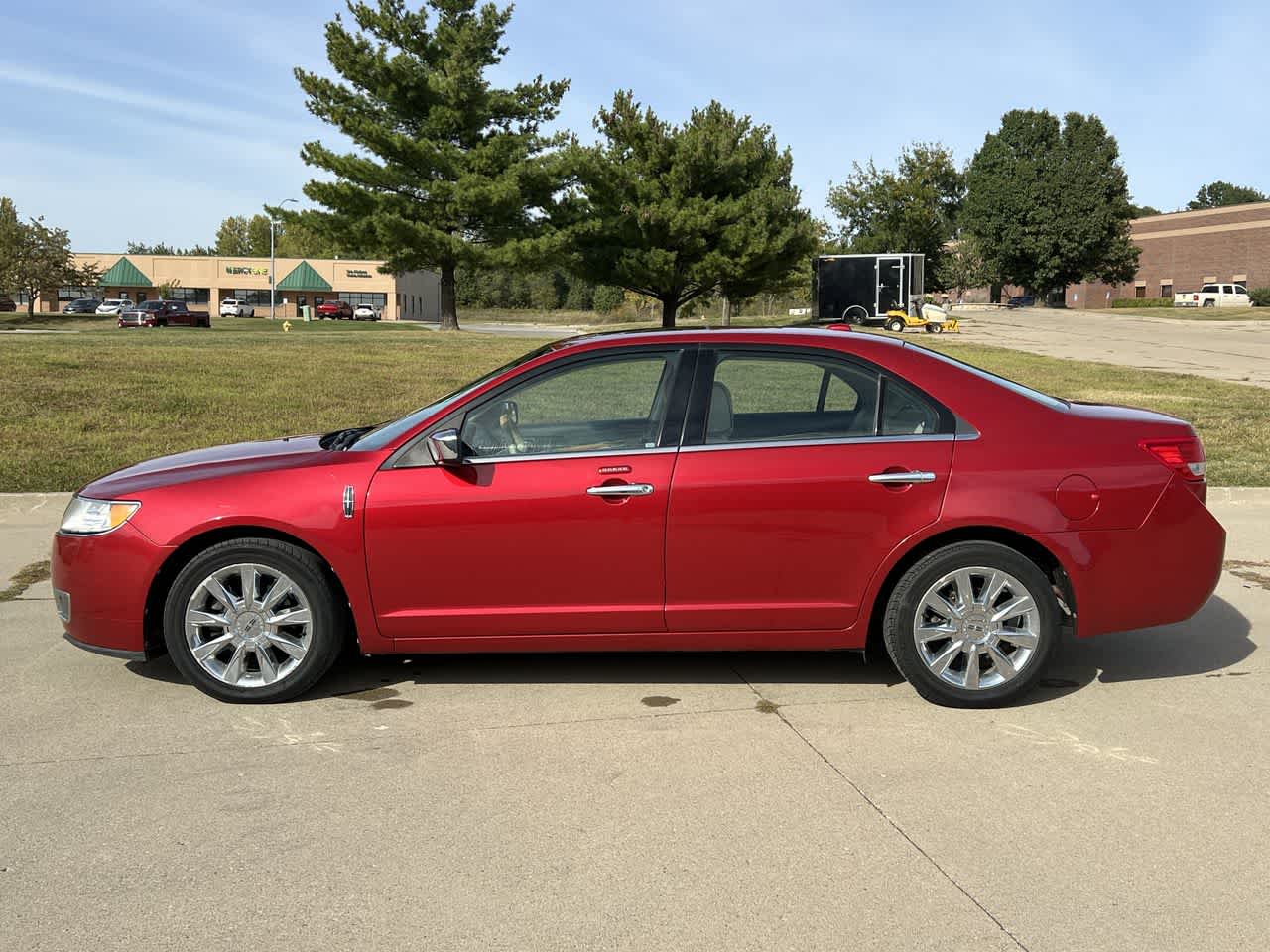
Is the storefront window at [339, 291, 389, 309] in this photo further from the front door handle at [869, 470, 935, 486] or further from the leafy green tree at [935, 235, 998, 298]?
the front door handle at [869, 470, 935, 486]

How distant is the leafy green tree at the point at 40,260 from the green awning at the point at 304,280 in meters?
30.4

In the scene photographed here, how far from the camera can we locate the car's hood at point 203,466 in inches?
199

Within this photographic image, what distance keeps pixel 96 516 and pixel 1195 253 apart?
99.3 m

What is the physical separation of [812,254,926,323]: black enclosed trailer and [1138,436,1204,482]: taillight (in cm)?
4150

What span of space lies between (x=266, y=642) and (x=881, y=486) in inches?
106

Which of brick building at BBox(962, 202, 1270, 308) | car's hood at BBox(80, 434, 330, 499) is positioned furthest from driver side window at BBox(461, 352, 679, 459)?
brick building at BBox(962, 202, 1270, 308)

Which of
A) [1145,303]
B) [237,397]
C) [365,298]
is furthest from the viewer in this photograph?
[365,298]

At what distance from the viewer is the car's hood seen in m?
5.07

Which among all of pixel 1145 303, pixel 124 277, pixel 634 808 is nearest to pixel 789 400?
pixel 634 808

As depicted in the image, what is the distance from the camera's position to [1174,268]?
3706 inches

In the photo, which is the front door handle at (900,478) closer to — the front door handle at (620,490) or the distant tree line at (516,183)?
the front door handle at (620,490)

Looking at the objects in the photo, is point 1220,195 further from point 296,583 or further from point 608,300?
point 296,583

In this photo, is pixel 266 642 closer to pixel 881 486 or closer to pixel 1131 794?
pixel 881 486

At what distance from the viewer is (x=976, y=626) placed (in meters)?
4.94
